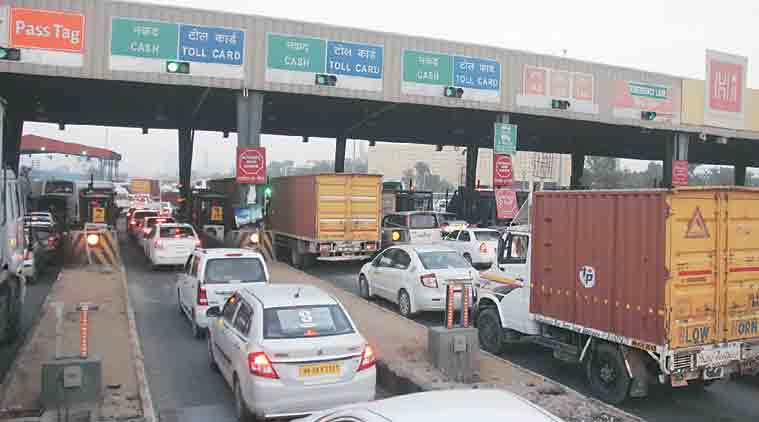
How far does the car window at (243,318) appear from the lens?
783 cm

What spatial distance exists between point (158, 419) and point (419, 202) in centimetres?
3240

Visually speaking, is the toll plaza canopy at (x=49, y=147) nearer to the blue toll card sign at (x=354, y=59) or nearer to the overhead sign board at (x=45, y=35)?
the overhead sign board at (x=45, y=35)

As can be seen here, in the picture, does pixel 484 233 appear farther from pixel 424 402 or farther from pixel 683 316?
pixel 424 402

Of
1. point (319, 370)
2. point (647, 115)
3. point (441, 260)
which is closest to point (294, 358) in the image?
point (319, 370)

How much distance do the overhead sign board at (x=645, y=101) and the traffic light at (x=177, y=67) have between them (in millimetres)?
18773

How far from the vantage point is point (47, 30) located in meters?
21.1

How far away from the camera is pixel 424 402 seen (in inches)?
152

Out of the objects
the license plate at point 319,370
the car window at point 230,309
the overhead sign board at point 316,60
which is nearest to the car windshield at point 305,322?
the license plate at point 319,370

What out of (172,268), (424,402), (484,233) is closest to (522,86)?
(484,233)

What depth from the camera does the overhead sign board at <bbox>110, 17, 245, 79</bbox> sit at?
2192cm

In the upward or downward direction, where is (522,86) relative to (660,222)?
upward

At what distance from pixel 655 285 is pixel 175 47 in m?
18.8

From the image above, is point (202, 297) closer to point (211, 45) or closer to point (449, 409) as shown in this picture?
point (449, 409)

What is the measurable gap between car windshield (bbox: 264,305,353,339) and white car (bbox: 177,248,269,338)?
3.70 metres
